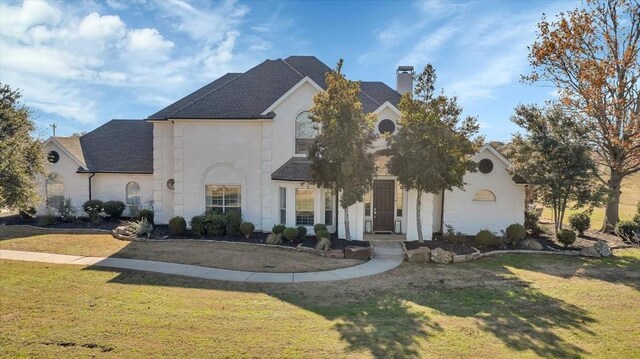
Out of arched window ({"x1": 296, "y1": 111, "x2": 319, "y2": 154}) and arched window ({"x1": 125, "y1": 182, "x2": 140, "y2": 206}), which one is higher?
arched window ({"x1": 296, "y1": 111, "x2": 319, "y2": 154})

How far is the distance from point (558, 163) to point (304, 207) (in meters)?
12.7

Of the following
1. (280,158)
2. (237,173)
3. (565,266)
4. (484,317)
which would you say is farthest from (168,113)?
(565,266)

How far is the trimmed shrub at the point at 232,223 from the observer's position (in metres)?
19.0

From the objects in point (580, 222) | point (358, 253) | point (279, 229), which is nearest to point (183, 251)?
point (279, 229)

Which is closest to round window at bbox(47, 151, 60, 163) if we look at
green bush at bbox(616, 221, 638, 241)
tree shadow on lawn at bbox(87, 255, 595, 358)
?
tree shadow on lawn at bbox(87, 255, 595, 358)

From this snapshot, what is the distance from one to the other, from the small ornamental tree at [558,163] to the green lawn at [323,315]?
529 centimetres

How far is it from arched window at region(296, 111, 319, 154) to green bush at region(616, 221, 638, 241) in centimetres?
1737

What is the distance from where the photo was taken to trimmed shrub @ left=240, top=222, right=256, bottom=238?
18.7 metres

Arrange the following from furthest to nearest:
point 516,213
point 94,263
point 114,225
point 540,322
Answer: point 114,225, point 516,213, point 94,263, point 540,322

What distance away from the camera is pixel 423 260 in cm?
1464

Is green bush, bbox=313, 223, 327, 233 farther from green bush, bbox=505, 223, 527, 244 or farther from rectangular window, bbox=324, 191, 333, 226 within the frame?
green bush, bbox=505, 223, 527, 244

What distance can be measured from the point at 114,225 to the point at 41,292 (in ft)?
40.5

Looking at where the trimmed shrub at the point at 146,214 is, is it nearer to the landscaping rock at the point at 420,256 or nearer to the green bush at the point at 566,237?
the landscaping rock at the point at 420,256

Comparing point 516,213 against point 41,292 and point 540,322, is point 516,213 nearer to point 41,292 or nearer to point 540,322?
point 540,322
